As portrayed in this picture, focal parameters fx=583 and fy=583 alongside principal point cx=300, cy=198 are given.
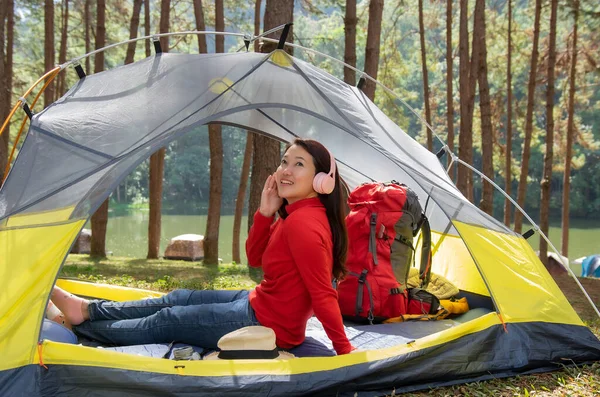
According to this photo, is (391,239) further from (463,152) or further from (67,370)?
(463,152)

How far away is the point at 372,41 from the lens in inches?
251

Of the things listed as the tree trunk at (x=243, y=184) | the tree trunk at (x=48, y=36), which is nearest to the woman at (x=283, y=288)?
the tree trunk at (x=48, y=36)

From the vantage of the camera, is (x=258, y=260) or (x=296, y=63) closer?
(x=258, y=260)

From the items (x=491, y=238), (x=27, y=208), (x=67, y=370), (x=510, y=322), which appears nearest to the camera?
(x=67, y=370)

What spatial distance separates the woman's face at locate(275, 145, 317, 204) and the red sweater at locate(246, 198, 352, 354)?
0.04 metres

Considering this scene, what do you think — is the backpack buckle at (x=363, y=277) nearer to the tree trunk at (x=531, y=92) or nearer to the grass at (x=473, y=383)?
the grass at (x=473, y=383)

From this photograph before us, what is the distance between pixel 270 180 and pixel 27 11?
41.3 feet

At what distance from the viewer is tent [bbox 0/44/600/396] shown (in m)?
2.34

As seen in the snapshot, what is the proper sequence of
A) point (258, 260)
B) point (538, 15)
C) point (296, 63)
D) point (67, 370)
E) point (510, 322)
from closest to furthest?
1. point (67, 370)
2. point (258, 260)
3. point (510, 322)
4. point (296, 63)
5. point (538, 15)

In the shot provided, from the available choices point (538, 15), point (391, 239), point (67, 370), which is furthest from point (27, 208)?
point (538, 15)

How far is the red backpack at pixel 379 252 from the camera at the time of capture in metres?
3.55

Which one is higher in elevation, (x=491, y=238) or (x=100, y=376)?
(x=491, y=238)

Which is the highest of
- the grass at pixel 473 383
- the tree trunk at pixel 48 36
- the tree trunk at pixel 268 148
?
the tree trunk at pixel 48 36

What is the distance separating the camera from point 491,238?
3350 millimetres
